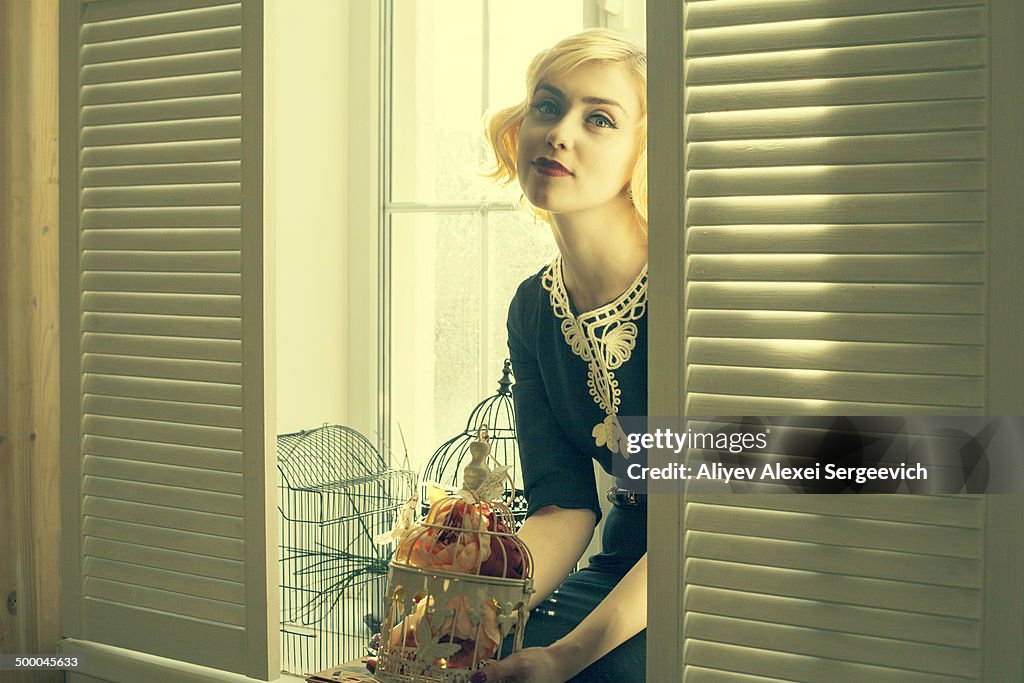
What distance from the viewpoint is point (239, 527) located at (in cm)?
169

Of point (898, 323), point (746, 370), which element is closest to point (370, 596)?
point (746, 370)

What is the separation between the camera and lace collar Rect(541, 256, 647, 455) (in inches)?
69.2

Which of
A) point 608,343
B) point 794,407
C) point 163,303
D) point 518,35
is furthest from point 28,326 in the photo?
point 794,407

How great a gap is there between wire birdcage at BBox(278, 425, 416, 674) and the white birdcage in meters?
0.80

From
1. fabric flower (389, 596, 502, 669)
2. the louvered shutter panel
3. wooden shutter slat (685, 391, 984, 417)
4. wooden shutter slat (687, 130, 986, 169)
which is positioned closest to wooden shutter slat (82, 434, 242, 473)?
the louvered shutter panel

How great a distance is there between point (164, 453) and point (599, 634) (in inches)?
31.1

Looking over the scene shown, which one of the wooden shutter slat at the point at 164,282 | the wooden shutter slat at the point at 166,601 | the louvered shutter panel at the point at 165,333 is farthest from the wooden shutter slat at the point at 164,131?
the wooden shutter slat at the point at 166,601

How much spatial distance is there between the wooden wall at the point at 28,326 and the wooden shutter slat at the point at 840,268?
1.24 m

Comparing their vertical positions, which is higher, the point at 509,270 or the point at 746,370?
the point at 509,270

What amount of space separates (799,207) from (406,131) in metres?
1.37

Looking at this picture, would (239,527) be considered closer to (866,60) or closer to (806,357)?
(806,357)

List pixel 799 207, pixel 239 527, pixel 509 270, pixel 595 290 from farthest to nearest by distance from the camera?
pixel 509 270
pixel 595 290
pixel 239 527
pixel 799 207

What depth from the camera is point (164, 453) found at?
1772 millimetres

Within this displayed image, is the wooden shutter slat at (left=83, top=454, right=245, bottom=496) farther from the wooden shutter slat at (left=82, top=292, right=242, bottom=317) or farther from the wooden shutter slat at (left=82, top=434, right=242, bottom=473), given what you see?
the wooden shutter slat at (left=82, top=292, right=242, bottom=317)
